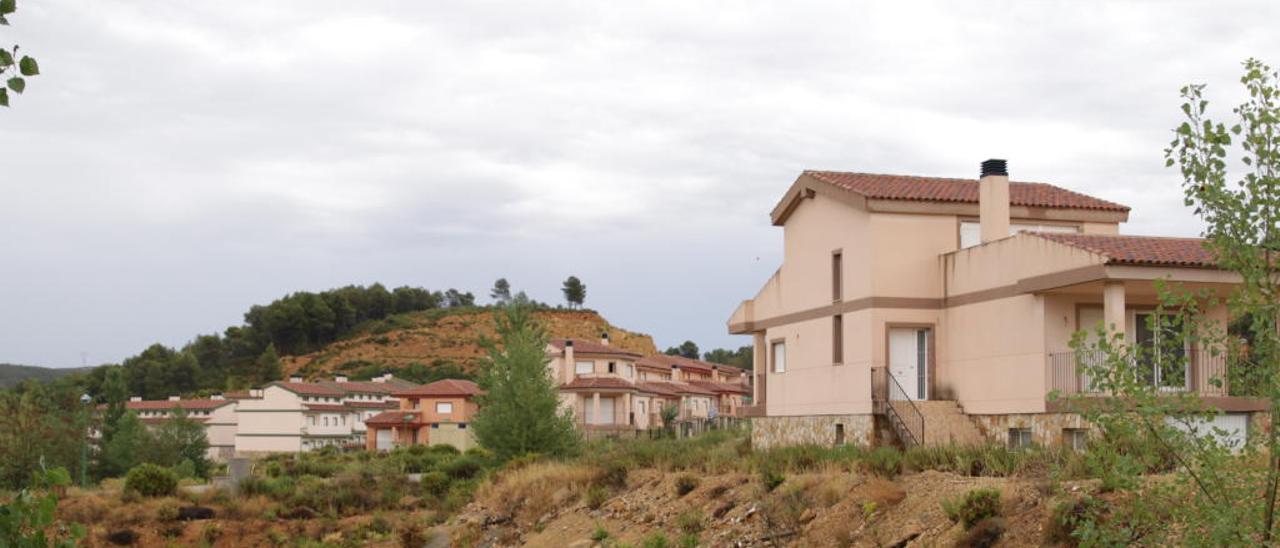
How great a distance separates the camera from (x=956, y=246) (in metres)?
32.0

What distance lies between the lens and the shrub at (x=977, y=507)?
66.4 ft

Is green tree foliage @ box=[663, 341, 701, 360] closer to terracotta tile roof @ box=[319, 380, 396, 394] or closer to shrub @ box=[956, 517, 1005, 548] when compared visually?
terracotta tile roof @ box=[319, 380, 396, 394]

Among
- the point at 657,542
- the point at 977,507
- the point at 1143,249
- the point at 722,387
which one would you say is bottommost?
the point at 657,542

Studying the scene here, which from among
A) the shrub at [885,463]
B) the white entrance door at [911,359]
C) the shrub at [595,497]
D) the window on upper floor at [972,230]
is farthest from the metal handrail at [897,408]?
the shrub at [595,497]

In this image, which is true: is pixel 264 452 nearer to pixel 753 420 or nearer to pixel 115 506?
pixel 115 506

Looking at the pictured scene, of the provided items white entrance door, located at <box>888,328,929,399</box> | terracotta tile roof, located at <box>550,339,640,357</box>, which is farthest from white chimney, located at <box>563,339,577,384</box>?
white entrance door, located at <box>888,328,929,399</box>

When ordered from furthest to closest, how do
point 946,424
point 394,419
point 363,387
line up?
point 363,387 → point 394,419 → point 946,424

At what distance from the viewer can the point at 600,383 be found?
78.8 metres

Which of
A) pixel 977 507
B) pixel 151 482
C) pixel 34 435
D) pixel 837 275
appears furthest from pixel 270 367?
pixel 977 507

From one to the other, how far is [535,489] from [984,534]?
1864 centimetres

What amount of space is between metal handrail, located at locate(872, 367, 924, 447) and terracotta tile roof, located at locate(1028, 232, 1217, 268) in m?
5.34

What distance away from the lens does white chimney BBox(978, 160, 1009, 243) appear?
30312mm

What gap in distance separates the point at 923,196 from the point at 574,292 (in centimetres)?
12105

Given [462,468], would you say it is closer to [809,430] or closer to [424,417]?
[809,430]
